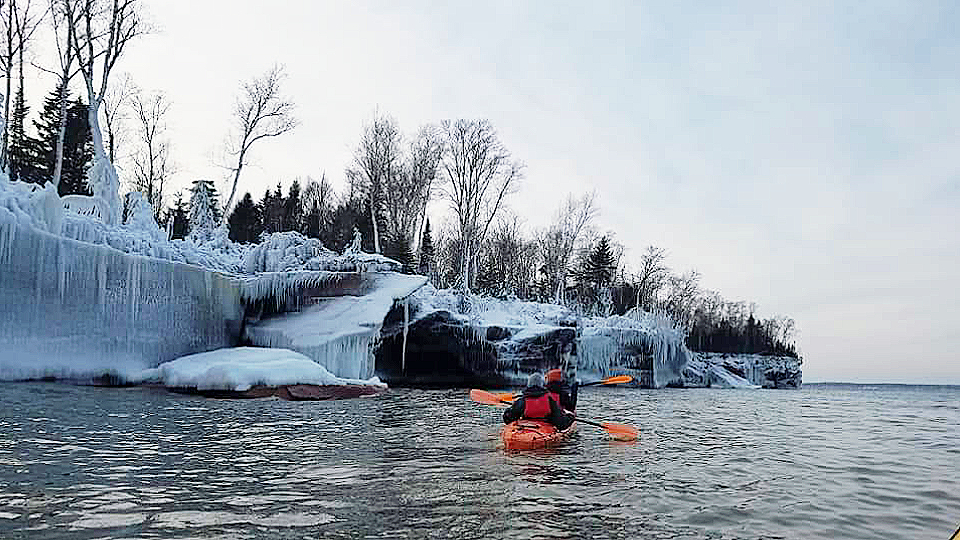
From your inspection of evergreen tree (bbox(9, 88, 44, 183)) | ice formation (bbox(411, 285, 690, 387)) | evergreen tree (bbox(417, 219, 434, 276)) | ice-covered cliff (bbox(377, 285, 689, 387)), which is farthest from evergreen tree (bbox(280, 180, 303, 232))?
ice-covered cliff (bbox(377, 285, 689, 387))

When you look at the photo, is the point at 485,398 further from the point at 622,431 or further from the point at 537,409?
the point at 537,409

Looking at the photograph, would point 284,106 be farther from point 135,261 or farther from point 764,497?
point 764,497

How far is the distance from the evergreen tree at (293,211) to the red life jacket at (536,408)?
41.5 meters

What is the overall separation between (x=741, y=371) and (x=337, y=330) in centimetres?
4587

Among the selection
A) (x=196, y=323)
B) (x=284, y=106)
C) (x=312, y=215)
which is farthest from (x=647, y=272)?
(x=196, y=323)

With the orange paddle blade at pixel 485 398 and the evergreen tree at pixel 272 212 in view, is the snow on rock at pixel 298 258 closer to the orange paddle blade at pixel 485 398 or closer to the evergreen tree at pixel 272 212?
the orange paddle blade at pixel 485 398

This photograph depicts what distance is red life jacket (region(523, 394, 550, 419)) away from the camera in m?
10.6

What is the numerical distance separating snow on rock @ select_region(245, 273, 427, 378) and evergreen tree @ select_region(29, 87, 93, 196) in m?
19.3

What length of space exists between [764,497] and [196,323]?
17166mm

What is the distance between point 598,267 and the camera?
57.8m

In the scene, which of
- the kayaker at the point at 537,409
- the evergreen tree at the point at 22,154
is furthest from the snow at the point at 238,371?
the evergreen tree at the point at 22,154

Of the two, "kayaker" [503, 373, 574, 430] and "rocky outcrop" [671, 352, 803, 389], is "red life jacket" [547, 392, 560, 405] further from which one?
"rocky outcrop" [671, 352, 803, 389]

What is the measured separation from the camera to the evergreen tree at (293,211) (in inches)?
2012

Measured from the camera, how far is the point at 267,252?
2516cm
